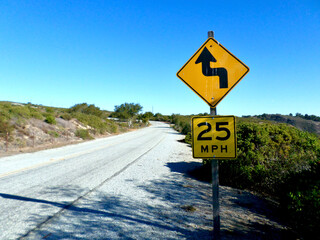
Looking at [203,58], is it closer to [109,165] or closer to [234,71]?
[234,71]

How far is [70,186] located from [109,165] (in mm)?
3093

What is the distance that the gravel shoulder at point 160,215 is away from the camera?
3328mm

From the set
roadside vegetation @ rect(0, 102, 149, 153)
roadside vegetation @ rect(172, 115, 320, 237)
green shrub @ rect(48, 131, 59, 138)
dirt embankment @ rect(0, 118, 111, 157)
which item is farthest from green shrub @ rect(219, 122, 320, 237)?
green shrub @ rect(48, 131, 59, 138)

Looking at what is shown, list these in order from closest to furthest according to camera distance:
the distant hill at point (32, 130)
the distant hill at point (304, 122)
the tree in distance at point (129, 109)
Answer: the distant hill at point (304, 122)
the distant hill at point (32, 130)
the tree in distance at point (129, 109)

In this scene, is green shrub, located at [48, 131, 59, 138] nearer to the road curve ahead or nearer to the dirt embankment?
the dirt embankment

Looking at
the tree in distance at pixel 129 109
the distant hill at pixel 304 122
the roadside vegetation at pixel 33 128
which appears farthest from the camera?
the tree in distance at pixel 129 109

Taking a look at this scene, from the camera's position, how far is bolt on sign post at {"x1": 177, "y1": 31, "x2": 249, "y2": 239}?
2.72 meters

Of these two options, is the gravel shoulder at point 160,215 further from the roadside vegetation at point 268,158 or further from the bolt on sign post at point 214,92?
the bolt on sign post at point 214,92

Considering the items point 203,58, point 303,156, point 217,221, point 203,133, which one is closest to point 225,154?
point 203,133

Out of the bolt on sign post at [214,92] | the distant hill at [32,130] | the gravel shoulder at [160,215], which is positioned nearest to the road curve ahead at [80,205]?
the gravel shoulder at [160,215]

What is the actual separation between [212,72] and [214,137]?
0.90 meters

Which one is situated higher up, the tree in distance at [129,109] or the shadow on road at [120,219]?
the tree in distance at [129,109]

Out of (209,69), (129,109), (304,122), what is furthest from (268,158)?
(129,109)

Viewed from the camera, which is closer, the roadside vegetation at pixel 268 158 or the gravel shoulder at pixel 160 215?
the gravel shoulder at pixel 160 215
